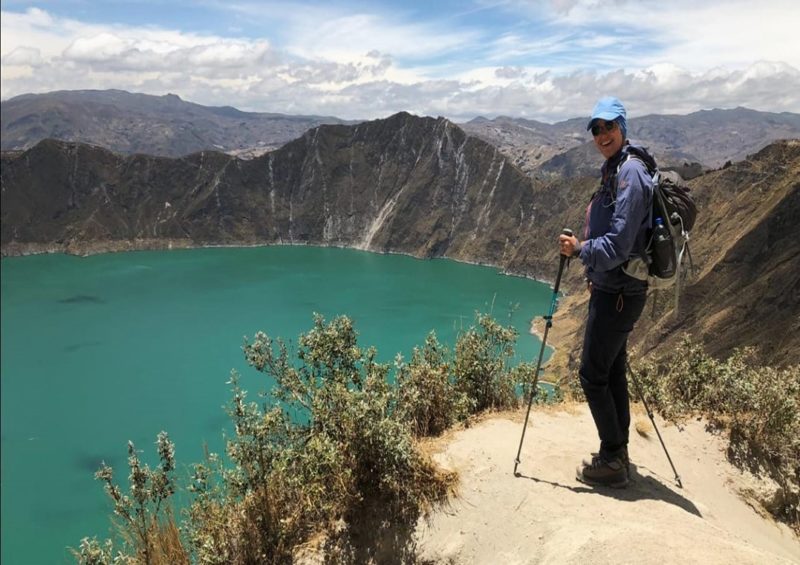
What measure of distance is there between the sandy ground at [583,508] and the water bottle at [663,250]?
1.85 metres

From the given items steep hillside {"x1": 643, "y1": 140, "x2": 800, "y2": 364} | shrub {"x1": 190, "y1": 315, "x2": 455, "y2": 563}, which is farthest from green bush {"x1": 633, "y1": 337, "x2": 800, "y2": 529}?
steep hillside {"x1": 643, "y1": 140, "x2": 800, "y2": 364}

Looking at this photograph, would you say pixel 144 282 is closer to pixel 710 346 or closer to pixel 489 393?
pixel 710 346

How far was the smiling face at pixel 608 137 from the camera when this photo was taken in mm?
4102

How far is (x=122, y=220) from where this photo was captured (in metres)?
108

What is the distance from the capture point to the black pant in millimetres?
4191

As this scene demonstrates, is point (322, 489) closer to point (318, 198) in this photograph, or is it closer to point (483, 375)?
point (483, 375)

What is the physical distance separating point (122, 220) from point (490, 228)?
7496 cm

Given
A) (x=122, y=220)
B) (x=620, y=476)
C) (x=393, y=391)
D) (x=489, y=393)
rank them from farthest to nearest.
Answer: (x=122, y=220) → (x=489, y=393) → (x=393, y=391) → (x=620, y=476)

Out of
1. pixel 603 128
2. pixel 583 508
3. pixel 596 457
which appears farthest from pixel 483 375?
pixel 603 128

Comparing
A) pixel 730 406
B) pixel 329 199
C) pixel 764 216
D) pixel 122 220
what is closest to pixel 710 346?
pixel 764 216

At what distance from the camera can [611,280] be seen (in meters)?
4.09

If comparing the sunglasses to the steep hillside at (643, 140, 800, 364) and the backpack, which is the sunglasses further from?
the steep hillside at (643, 140, 800, 364)

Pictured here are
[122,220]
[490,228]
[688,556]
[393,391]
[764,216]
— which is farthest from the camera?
[122,220]

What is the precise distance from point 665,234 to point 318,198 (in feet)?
378
